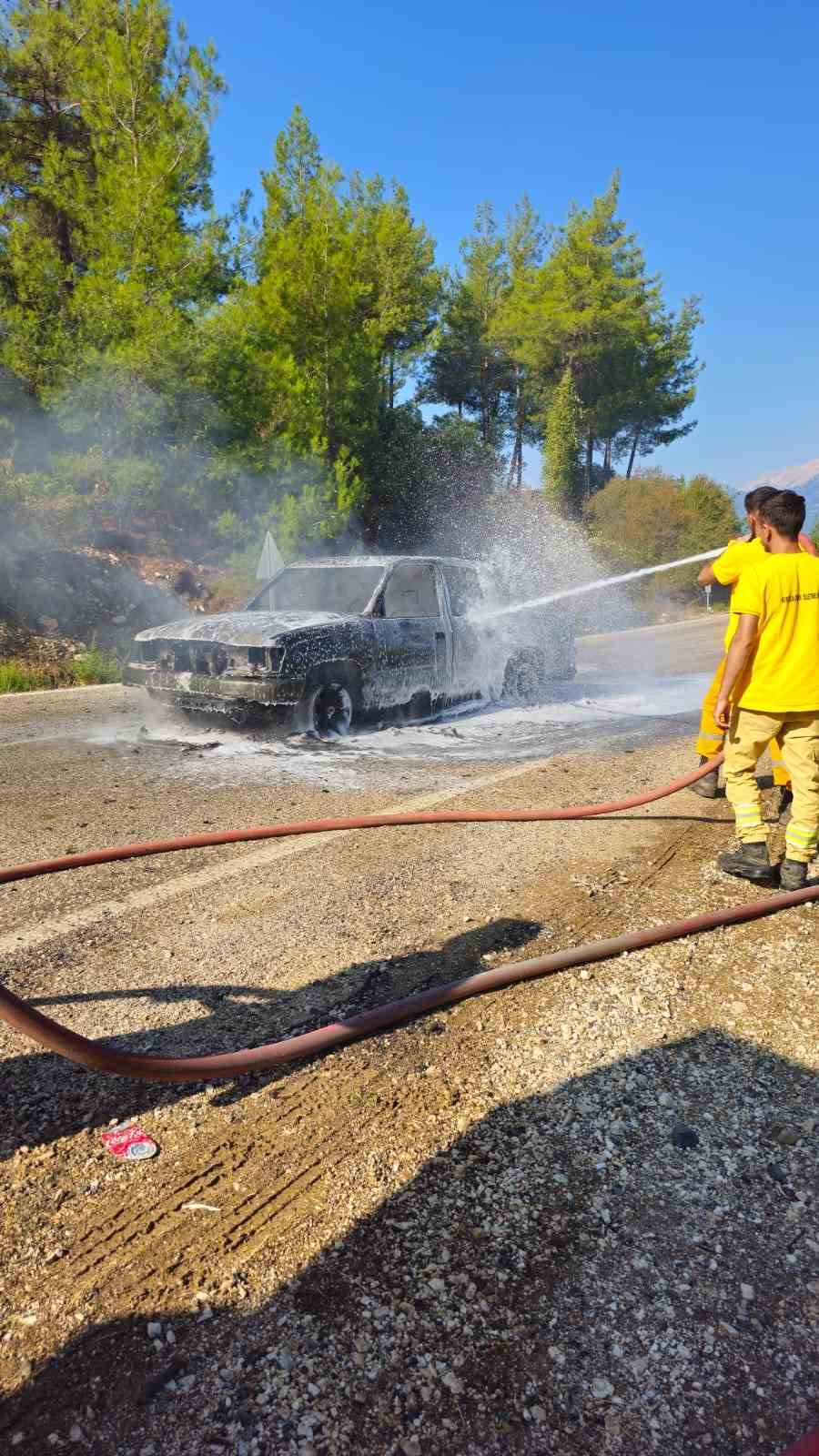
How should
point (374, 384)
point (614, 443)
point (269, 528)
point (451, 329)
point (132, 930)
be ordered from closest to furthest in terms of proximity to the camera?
1. point (132, 930)
2. point (269, 528)
3. point (374, 384)
4. point (451, 329)
5. point (614, 443)

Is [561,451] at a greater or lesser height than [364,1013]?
greater

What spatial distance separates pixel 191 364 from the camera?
1512 centimetres

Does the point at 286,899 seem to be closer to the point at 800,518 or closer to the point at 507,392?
the point at 800,518

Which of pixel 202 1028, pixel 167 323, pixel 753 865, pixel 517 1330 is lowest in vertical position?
pixel 517 1330

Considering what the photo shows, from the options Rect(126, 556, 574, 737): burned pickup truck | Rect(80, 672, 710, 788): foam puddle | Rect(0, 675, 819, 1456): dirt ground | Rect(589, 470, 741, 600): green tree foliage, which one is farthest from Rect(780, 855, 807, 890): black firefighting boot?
Rect(589, 470, 741, 600): green tree foliage

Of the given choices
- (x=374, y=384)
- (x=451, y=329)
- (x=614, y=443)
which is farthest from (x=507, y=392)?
(x=374, y=384)

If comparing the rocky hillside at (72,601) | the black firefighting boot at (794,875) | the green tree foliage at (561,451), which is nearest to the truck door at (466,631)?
the black firefighting boot at (794,875)

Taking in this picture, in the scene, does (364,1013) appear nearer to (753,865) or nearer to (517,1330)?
(517,1330)

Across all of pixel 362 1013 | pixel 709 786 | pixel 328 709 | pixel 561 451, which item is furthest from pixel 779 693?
pixel 561 451

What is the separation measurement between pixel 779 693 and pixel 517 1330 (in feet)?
9.94

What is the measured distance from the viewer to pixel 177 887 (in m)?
3.89

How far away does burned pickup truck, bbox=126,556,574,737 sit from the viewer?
6.62 metres

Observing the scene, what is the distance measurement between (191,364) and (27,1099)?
14885mm

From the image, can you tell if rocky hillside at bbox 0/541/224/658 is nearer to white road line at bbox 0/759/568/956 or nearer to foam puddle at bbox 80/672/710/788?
foam puddle at bbox 80/672/710/788
